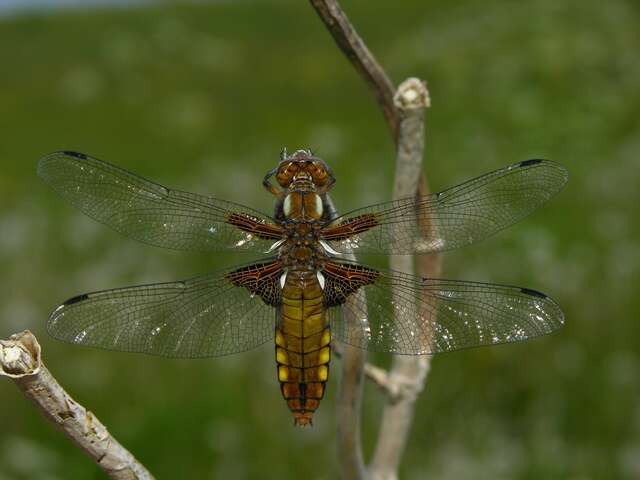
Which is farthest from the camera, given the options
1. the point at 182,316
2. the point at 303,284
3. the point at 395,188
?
the point at 182,316

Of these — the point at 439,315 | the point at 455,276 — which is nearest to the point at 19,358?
the point at 439,315

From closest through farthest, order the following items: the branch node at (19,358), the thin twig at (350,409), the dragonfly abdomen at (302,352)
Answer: the branch node at (19,358)
the thin twig at (350,409)
the dragonfly abdomen at (302,352)

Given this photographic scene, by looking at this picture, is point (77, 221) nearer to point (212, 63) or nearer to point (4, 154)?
point (4, 154)

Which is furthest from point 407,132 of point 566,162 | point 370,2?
point 370,2

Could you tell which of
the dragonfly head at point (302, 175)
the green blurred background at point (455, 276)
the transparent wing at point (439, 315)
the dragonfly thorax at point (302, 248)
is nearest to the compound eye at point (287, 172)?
the dragonfly head at point (302, 175)

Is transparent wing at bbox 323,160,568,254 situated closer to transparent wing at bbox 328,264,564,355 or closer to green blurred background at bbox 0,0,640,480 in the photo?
transparent wing at bbox 328,264,564,355

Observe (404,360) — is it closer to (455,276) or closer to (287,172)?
(287,172)

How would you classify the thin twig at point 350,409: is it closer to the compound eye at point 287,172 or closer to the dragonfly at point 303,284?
the dragonfly at point 303,284
